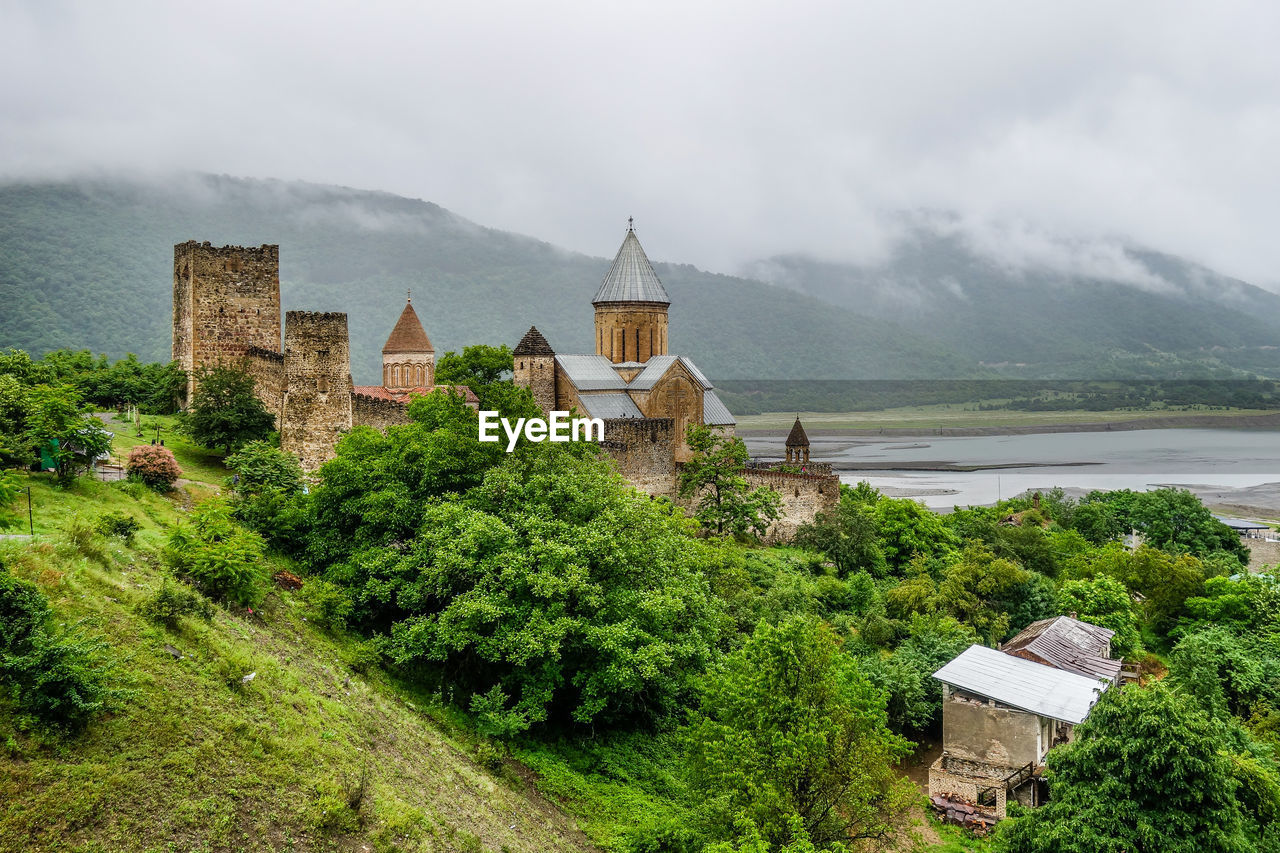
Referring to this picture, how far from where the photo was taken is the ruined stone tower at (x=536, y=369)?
35.4 m

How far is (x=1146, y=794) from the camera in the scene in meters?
12.5

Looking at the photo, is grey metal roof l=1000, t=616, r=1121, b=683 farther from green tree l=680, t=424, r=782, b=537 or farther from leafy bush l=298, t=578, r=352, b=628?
leafy bush l=298, t=578, r=352, b=628

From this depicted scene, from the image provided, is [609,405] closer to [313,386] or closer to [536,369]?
[536,369]

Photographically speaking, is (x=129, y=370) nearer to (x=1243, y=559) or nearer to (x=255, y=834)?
(x=255, y=834)

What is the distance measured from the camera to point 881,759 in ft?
46.9

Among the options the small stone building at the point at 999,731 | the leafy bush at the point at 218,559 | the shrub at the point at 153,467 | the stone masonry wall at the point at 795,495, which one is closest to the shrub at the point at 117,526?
the leafy bush at the point at 218,559

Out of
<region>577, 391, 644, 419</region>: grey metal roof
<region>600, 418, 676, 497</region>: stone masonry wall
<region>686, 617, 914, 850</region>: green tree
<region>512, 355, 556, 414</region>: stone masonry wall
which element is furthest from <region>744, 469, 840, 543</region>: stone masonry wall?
<region>686, 617, 914, 850</region>: green tree

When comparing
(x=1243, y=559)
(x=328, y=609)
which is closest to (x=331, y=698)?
(x=328, y=609)

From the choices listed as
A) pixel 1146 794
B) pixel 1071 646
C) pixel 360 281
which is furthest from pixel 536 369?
pixel 360 281

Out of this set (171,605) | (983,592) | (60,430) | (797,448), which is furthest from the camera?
(797,448)

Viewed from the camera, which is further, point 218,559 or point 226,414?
point 226,414

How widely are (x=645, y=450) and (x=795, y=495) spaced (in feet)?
18.6

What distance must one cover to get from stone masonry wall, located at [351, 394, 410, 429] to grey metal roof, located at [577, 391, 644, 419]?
9.17 m

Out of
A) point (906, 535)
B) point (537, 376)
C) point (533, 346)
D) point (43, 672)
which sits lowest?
point (906, 535)
